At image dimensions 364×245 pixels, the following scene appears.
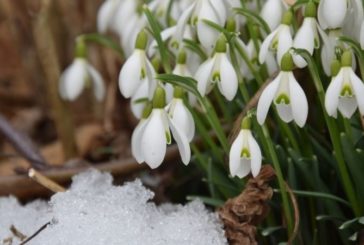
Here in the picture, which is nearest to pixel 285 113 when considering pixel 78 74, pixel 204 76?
pixel 204 76

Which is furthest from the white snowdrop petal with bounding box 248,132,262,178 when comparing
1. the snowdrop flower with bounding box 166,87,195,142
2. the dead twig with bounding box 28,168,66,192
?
the dead twig with bounding box 28,168,66,192

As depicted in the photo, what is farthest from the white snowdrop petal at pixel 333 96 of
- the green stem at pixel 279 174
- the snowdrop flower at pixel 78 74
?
the snowdrop flower at pixel 78 74

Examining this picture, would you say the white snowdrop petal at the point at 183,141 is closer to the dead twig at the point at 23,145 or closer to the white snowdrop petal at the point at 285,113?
the white snowdrop petal at the point at 285,113

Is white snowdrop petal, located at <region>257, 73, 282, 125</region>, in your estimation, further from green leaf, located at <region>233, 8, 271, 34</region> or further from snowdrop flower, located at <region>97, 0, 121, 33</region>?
snowdrop flower, located at <region>97, 0, 121, 33</region>

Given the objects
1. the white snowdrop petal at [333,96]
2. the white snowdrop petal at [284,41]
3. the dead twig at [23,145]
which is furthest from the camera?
the dead twig at [23,145]

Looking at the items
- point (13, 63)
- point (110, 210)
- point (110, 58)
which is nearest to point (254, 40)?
point (110, 210)

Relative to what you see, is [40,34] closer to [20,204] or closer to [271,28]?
[20,204]
